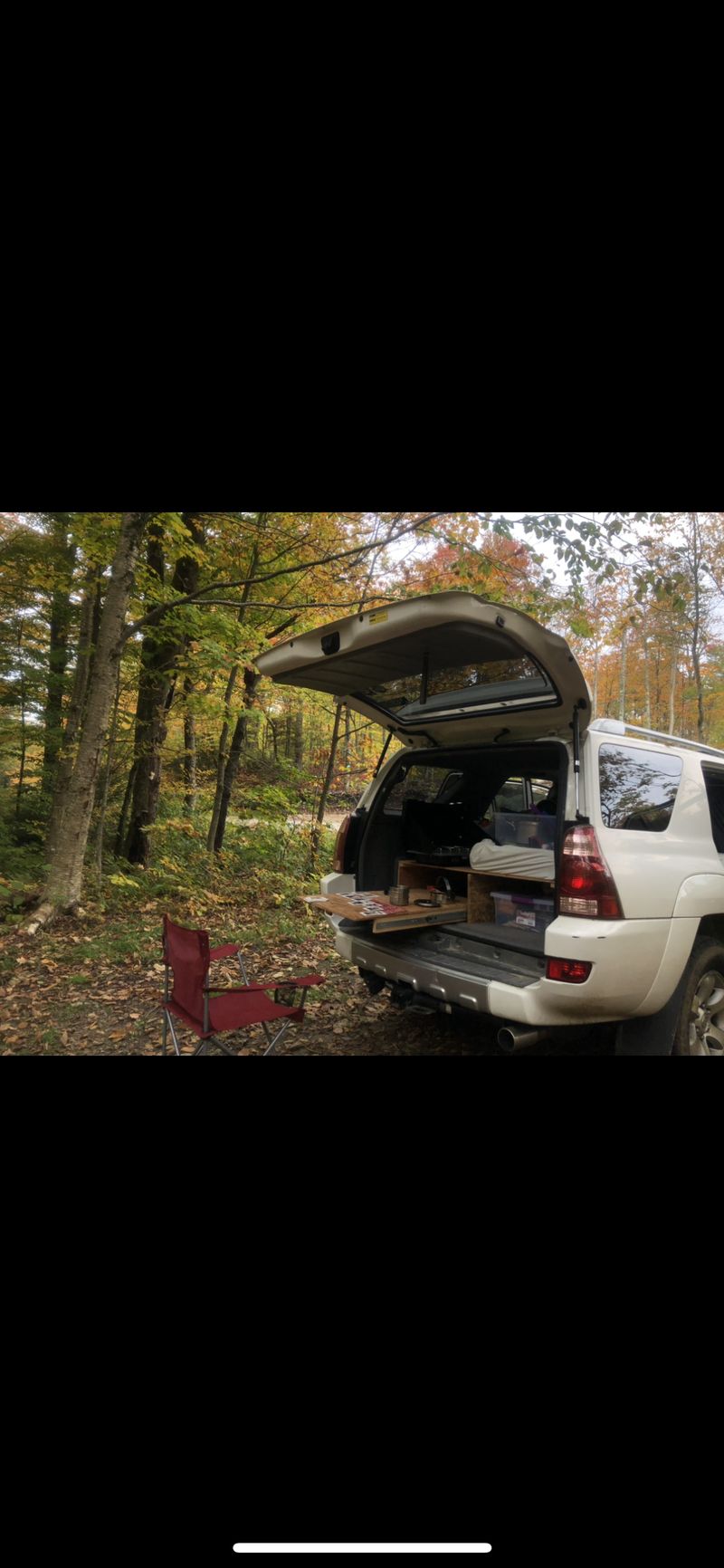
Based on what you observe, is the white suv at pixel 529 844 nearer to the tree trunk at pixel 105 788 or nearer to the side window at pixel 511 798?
the side window at pixel 511 798

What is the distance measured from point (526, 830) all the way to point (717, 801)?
3.94 feet

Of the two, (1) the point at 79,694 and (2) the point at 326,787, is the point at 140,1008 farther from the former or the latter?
(2) the point at 326,787

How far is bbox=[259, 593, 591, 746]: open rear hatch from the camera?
241 centimetres

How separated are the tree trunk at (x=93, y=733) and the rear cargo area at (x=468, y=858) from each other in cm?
327

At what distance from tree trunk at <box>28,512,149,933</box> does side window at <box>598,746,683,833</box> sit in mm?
4750

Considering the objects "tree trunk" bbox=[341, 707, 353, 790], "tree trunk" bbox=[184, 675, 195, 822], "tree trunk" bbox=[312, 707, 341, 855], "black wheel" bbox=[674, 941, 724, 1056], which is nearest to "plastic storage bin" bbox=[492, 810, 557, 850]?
"black wheel" bbox=[674, 941, 724, 1056]

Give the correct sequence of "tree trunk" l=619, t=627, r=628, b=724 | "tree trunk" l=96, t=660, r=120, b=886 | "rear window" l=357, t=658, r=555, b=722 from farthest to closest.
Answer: "tree trunk" l=619, t=627, r=628, b=724 < "tree trunk" l=96, t=660, r=120, b=886 < "rear window" l=357, t=658, r=555, b=722

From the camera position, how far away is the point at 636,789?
2.81 m

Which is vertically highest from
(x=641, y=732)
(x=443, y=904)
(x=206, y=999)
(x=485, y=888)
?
(x=641, y=732)

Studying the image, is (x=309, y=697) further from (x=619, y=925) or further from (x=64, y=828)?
(x=619, y=925)

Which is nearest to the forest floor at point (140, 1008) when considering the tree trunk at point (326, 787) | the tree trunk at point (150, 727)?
the tree trunk at point (150, 727)

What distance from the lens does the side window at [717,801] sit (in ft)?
11.0

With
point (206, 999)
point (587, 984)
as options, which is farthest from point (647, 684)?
point (206, 999)

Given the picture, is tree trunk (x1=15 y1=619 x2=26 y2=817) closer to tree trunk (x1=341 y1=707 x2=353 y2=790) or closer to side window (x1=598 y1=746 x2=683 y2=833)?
tree trunk (x1=341 y1=707 x2=353 y2=790)
